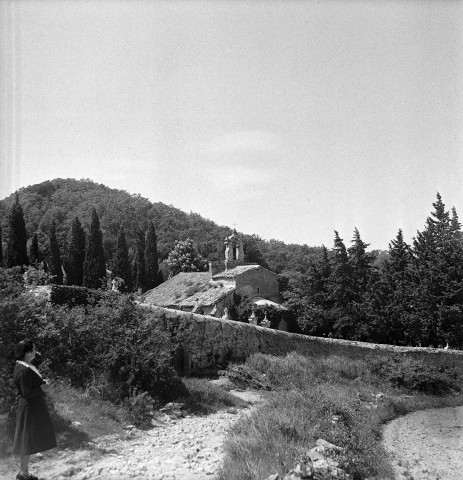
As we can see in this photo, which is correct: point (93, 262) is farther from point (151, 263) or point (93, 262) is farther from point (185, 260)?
point (185, 260)

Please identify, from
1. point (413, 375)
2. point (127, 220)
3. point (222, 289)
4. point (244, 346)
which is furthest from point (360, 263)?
point (127, 220)

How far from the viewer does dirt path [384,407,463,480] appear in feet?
36.6

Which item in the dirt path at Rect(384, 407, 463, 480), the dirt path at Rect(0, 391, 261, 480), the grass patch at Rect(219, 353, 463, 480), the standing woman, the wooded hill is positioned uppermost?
the wooded hill

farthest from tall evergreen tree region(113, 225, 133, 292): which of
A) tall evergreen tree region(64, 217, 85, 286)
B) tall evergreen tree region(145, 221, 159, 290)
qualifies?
tall evergreen tree region(64, 217, 85, 286)

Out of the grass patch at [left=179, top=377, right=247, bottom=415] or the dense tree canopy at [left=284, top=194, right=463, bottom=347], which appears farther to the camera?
the dense tree canopy at [left=284, top=194, right=463, bottom=347]

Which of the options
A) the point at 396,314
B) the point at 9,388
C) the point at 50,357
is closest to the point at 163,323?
the point at 50,357

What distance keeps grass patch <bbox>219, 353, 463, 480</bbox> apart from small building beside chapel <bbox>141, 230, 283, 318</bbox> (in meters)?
9.45

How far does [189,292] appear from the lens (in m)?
33.5

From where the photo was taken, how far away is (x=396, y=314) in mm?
28500

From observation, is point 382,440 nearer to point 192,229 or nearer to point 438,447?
point 438,447

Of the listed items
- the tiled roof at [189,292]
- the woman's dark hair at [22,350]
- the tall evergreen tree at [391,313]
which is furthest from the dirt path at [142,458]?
the tall evergreen tree at [391,313]

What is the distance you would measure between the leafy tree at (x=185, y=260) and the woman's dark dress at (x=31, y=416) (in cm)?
4913

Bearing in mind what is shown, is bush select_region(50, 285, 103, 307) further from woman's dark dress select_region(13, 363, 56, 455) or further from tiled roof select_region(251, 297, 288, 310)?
tiled roof select_region(251, 297, 288, 310)

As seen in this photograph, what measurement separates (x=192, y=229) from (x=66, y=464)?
213 ft
